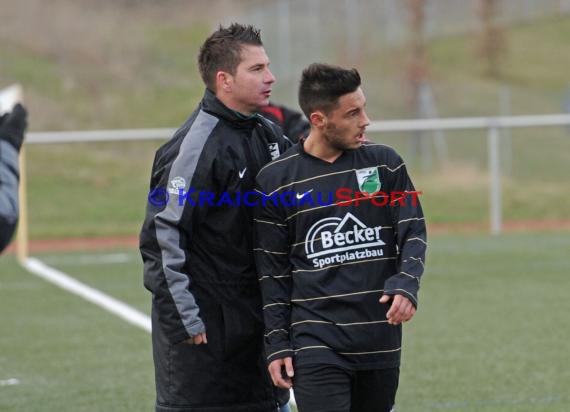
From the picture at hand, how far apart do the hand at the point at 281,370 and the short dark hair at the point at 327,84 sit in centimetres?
92

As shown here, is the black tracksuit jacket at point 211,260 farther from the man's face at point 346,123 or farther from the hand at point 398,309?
the hand at point 398,309

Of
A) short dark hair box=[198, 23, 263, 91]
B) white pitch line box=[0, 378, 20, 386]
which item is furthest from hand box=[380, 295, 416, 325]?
white pitch line box=[0, 378, 20, 386]

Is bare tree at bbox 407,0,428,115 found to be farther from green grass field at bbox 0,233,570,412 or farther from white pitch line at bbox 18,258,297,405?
white pitch line at bbox 18,258,297,405

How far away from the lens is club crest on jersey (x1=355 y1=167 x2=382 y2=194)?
4281mm

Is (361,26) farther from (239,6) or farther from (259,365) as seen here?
(259,365)

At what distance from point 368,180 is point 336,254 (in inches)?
11.6

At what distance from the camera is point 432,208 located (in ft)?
60.4

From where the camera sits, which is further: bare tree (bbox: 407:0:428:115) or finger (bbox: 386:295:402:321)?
bare tree (bbox: 407:0:428:115)

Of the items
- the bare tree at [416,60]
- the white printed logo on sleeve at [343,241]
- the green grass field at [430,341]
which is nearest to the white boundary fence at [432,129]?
the green grass field at [430,341]

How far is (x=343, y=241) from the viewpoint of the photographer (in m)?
4.25

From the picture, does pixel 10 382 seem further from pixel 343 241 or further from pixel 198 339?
pixel 343 241

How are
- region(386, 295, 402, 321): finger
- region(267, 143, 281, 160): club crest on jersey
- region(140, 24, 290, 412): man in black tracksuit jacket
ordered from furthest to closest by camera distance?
region(267, 143, 281, 160): club crest on jersey < region(140, 24, 290, 412): man in black tracksuit jacket < region(386, 295, 402, 321): finger

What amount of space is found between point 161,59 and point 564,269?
85.7 feet

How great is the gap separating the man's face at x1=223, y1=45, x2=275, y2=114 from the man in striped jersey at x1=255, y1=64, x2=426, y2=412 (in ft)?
0.88
